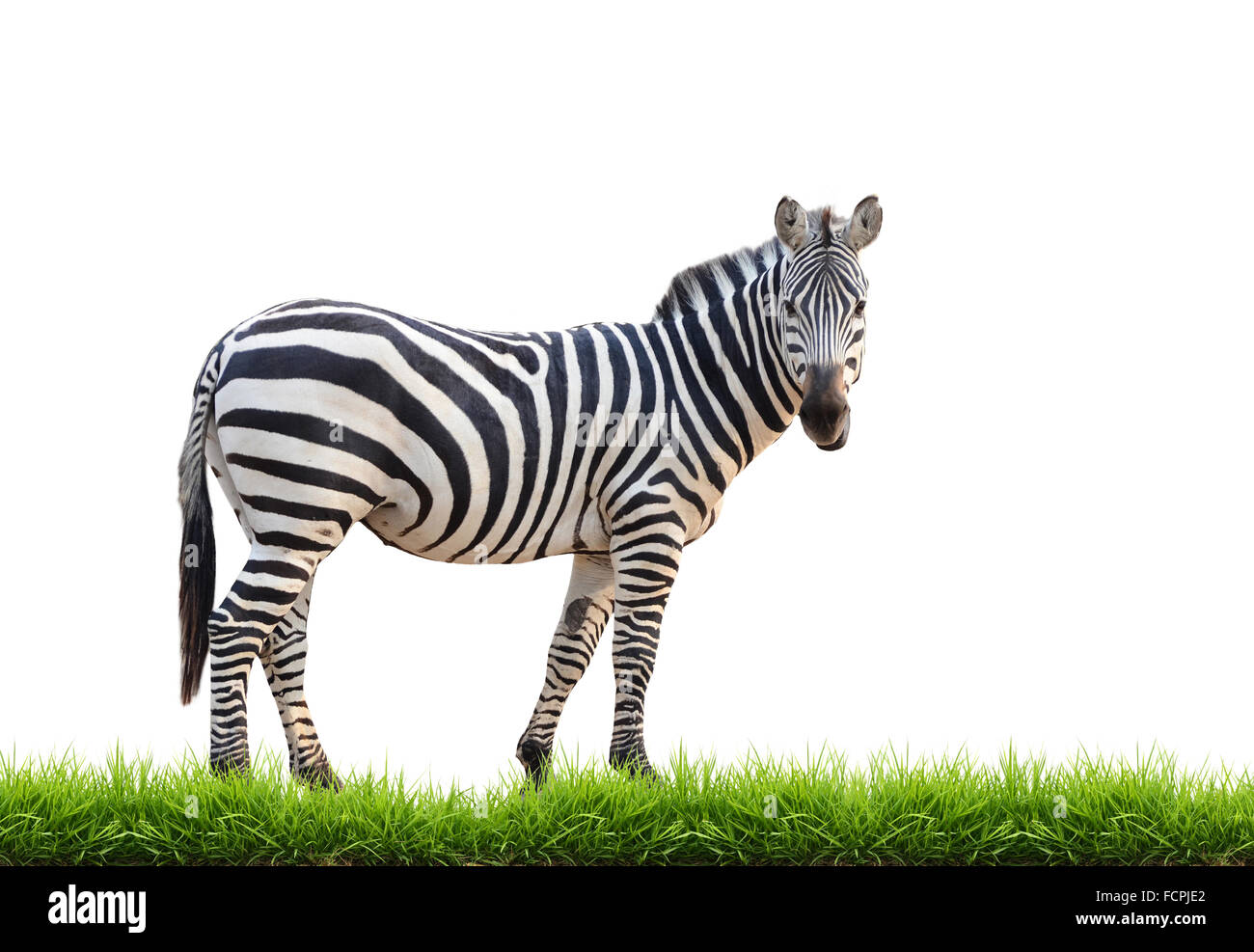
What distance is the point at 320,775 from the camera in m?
5.03

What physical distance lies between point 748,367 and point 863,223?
2.45 feet

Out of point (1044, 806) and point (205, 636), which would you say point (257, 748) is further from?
point (1044, 806)

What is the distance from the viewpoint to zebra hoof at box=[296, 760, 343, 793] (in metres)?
4.98

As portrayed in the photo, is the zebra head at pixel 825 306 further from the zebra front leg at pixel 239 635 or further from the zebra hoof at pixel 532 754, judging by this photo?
the zebra front leg at pixel 239 635

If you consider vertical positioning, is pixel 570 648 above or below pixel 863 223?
below

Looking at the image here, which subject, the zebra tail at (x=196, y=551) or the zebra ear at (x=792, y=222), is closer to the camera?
the zebra tail at (x=196, y=551)

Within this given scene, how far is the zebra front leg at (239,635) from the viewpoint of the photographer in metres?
4.71

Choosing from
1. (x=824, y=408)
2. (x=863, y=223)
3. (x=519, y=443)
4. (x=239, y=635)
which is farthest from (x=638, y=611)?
(x=863, y=223)

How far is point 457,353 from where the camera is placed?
5.01 metres

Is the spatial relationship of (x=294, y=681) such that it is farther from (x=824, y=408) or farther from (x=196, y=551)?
(x=824, y=408)

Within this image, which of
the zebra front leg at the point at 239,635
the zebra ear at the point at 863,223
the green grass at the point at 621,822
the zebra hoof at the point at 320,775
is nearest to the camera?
the green grass at the point at 621,822

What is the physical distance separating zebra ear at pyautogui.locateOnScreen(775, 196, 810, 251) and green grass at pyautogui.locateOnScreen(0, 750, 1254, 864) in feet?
6.94

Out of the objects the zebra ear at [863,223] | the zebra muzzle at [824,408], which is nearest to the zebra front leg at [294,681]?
the zebra muzzle at [824,408]
